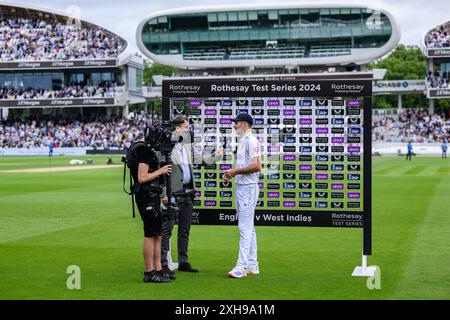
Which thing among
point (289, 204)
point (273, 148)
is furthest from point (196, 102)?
point (289, 204)

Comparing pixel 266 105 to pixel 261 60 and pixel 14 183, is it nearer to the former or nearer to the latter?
pixel 14 183

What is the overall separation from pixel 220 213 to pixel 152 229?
2.17 meters

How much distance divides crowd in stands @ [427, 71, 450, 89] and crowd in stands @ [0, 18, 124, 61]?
1528 inches

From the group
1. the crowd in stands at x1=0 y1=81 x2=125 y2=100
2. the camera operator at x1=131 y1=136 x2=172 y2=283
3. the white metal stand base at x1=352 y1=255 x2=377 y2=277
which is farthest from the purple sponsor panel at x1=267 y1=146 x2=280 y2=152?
the crowd in stands at x1=0 y1=81 x2=125 y2=100

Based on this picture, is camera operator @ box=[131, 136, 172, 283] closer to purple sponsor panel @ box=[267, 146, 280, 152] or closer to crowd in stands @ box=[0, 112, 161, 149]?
purple sponsor panel @ box=[267, 146, 280, 152]

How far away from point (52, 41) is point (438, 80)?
160 ft

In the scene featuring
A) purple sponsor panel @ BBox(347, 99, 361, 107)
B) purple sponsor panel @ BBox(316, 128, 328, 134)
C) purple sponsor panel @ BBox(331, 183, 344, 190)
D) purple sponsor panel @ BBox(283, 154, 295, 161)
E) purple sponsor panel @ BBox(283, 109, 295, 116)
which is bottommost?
purple sponsor panel @ BBox(331, 183, 344, 190)

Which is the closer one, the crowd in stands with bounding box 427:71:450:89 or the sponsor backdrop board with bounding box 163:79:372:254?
the sponsor backdrop board with bounding box 163:79:372:254

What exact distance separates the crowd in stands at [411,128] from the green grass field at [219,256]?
59.0m

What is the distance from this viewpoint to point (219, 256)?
13.9 metres

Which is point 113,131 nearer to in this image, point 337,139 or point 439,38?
point 439,38

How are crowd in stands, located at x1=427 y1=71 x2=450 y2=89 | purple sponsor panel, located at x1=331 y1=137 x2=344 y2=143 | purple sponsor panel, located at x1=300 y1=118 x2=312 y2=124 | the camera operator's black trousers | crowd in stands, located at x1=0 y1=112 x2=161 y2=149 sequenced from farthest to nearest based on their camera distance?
crowd in stands, located at x1=427 y1=71 x2=450 y2=89
crowd in stands, located at x1=0 y1=112 x2=161 y2=149
purple sponsor panel, located at x1=300 y1=118 x2=312 y2=124
purple sponsor panel, located at x1=331 y1=137 x2=344 y2=143
the camera operator's black trousers

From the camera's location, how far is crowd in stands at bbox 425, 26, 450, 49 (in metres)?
95.1

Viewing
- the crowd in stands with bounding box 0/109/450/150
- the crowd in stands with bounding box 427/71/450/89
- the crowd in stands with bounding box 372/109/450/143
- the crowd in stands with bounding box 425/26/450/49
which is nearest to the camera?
the crowd in stands with bounding box 372/109/450/143
